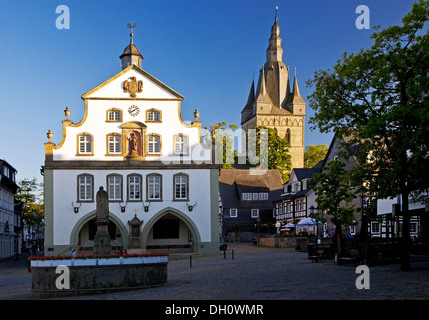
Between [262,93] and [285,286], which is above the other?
[262,93]

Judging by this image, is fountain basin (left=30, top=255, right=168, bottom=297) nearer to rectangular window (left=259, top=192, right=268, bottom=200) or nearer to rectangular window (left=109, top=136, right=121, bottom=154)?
rectangular window (left=109, top=136, right=121, bottom=154)

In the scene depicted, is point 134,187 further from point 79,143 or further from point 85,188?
point 79,143

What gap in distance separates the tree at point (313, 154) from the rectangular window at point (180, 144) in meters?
84.7

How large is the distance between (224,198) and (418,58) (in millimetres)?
57670

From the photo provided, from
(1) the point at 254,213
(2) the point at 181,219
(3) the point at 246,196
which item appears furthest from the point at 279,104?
(2) the point at 181,219

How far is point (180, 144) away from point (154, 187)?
3716 mm

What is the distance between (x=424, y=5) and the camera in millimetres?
22438

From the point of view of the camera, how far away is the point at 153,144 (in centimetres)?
4619

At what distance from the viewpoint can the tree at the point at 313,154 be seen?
130087mm

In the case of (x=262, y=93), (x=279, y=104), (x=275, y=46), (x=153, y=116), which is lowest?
(x=153, y=116)

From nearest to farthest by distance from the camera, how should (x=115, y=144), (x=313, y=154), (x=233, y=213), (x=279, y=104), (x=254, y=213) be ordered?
(x=115, y=144), (x=233, y=213), (x=254, y=213), (x=279, y=104), (x=313, y=154)
